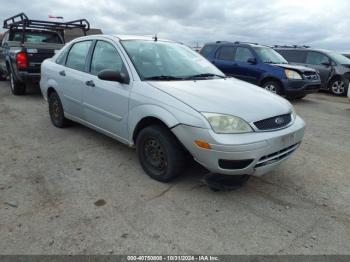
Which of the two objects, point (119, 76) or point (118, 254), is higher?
point (119, 76)

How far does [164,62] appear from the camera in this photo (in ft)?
13.3

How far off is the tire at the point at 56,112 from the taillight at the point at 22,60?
2.92m

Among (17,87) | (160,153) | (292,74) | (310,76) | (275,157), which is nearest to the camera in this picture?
(275,157)

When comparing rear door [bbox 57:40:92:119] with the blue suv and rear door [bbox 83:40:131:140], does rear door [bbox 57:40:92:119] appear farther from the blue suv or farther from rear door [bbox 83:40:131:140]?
the blue suv

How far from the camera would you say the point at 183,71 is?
4.03 metres

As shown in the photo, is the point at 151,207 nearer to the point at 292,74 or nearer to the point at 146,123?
the point at 146,123

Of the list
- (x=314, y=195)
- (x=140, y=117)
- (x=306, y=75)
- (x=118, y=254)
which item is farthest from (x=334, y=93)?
(x=118, y=254)

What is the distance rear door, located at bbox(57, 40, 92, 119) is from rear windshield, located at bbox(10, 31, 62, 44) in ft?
17.0

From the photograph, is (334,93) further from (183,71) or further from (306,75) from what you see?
(183,71)

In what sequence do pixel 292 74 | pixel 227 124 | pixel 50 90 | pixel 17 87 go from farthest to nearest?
pixel 17 87, pixel 292 74, pixel 50 90, pixel 227 124

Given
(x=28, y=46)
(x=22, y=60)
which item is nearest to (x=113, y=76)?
(x=22, y=60)

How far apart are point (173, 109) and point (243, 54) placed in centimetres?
678

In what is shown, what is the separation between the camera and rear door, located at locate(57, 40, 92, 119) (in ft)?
15.0

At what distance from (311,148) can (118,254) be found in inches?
144
